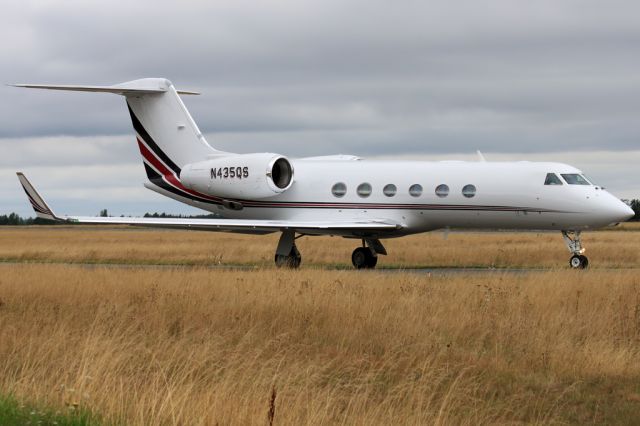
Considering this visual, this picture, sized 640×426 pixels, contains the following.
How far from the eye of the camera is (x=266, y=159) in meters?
26.1

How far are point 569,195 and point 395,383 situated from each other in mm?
15648

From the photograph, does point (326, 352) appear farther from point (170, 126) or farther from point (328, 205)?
point (170, 126)

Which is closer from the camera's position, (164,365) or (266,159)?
(164,365)

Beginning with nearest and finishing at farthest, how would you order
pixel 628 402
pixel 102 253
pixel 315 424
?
1. pixel 315 424
2. pixel 628 402
3. pixel 102 253

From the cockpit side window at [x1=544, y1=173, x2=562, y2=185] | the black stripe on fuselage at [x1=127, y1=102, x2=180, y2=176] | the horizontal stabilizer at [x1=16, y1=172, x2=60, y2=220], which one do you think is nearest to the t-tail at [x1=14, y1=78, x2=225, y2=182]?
the black stripe on fuselage at [x1=127, y1=102, x2=180, y2=176]

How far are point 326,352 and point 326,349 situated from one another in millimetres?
157

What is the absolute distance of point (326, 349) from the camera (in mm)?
10398

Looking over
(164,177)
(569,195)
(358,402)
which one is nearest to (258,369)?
(358,402)

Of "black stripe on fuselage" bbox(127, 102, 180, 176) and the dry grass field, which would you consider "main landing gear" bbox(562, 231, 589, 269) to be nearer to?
the dry grass field

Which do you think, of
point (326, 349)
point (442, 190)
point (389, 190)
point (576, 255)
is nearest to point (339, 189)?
point (389, 190)

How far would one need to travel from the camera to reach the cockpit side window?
23.6 m

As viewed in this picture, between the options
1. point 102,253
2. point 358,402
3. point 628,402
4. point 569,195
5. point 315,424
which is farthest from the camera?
point 102,253

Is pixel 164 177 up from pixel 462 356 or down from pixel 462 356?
up

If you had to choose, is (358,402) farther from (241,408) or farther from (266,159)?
(266,159)
